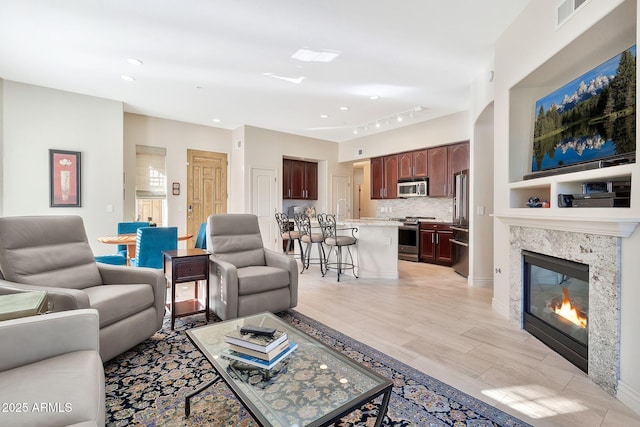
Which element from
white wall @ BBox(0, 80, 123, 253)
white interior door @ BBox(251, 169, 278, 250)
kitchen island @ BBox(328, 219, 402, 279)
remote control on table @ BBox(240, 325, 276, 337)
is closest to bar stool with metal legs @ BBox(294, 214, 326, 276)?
kitchen island @ BBox(328, 219, 402, 279)

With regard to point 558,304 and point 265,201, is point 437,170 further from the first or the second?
point 558,304

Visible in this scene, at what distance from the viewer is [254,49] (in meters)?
3.40

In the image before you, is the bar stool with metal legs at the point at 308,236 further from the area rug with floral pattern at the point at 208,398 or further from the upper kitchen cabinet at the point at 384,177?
the area rug with floral pattern at the point at 208,398

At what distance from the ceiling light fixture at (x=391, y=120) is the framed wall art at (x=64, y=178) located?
17.4 ft

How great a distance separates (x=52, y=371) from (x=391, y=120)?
6.10m

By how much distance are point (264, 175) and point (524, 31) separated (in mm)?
5232

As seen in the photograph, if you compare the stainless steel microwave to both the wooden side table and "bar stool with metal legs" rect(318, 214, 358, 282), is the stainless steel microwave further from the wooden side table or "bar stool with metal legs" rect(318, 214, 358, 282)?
the wooden side table

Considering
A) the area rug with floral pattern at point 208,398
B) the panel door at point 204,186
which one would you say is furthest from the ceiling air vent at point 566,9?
the panel door at point 204,186

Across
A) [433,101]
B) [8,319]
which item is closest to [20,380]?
[8,319]

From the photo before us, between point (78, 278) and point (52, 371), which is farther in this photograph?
point (78, 278)

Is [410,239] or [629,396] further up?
[410,239]

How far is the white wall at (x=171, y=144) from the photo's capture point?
5.66 meters

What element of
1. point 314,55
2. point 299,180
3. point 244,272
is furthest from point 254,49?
point 299,180

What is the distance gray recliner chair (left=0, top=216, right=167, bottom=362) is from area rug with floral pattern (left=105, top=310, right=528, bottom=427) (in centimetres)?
24
